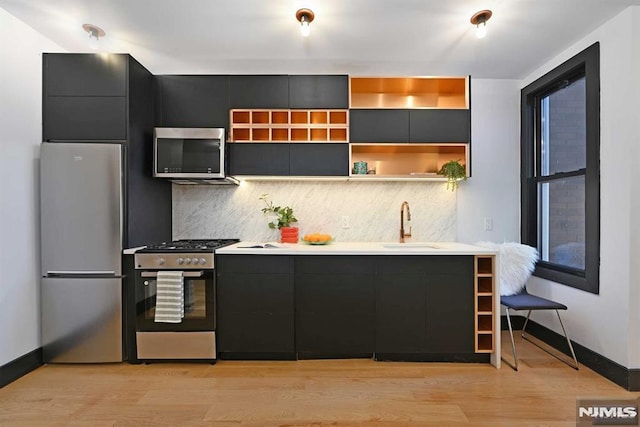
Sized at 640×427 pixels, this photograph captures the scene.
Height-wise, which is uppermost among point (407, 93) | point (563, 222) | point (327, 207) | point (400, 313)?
point (407, 93)

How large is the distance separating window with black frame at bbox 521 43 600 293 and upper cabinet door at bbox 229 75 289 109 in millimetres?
2360

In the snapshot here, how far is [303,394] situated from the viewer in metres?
2.15

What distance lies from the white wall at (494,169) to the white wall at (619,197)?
2.75 ft

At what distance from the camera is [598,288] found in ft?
7.80

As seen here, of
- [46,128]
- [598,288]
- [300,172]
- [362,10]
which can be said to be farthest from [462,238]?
[46,128]

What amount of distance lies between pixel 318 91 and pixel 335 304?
1838 mm

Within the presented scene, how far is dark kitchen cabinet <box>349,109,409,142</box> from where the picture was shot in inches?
114

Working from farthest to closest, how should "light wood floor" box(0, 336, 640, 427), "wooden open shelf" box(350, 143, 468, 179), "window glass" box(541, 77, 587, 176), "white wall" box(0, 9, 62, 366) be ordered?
1. "wooden open shelf" box(350, 143, 468, 179)
2. "window glass" box(541, 77, 587, 176)
3. "white wall" box(0, 9, 62, 366)
4. "light wood floor" box(0, 336, 640, 427)

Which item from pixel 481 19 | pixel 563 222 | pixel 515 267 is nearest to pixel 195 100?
pixel 481 19

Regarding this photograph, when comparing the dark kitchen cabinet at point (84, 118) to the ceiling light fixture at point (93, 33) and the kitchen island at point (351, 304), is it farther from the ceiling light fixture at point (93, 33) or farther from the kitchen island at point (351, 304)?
the kitchen island at point (351, 304)

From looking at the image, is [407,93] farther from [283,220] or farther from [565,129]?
[283,220]

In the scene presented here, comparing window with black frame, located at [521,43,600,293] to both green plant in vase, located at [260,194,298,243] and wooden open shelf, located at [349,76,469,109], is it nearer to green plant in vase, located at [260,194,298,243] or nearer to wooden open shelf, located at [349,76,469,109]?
wooden open shelf, located at [349,76,469,109]

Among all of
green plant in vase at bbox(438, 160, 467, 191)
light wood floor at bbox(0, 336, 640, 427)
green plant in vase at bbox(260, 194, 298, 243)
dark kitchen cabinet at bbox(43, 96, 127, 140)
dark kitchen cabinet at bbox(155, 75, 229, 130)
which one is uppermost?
dark kitchen cabinet at bbox(155, 75, 229, 130)

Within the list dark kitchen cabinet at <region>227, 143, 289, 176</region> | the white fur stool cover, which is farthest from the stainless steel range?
the white fur stool cover
